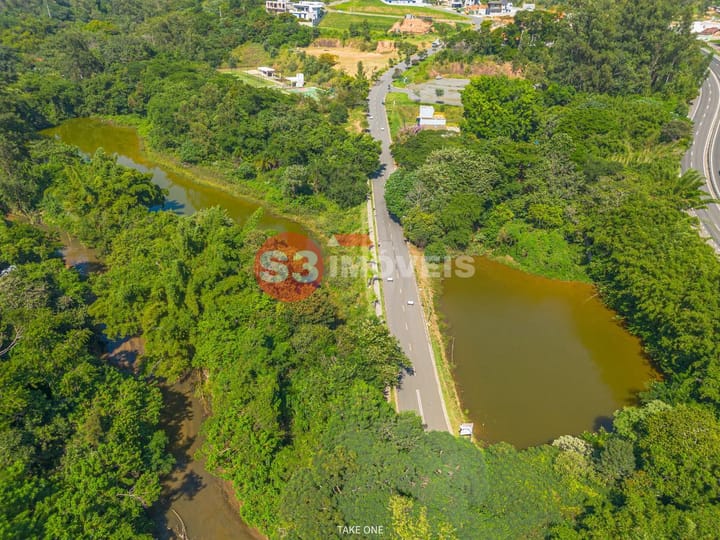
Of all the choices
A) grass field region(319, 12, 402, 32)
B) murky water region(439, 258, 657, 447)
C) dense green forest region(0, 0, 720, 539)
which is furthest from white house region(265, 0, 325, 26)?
murky water region(439, 258, 657, 447)

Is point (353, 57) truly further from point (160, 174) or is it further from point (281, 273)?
point (281, 273)

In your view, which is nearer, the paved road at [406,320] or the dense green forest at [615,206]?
Answer: the dense green forest at [615,206]

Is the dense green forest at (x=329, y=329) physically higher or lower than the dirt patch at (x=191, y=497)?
higher

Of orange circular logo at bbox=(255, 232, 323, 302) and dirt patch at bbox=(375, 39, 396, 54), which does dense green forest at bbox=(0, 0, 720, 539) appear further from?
dirt patch at bbox=(375, 39, 396, 54)

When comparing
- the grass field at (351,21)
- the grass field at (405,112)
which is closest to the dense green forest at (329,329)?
the grass field at (405,112)

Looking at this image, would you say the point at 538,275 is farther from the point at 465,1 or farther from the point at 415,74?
the point at 465,1

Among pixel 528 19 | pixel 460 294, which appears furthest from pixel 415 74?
pixel 460 294

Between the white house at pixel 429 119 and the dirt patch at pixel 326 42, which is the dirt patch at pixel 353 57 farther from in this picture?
the white house at pixel 429 119
